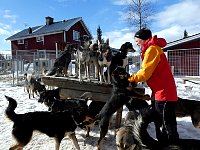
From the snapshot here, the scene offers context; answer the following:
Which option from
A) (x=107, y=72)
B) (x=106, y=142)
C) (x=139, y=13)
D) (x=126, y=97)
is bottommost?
(x=106, y=142)

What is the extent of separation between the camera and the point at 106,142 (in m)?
5.69

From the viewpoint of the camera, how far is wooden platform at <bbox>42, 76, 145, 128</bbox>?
6.17 metres

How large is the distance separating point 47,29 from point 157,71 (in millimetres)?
36061

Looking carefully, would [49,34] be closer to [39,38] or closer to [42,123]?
[39,38]

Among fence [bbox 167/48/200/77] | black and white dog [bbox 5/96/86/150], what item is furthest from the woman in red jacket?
fence [bbox 167/48/200/77]

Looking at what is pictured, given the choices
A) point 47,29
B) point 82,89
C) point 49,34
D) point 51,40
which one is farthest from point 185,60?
point 47,29

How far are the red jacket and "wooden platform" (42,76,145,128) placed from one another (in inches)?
77.6

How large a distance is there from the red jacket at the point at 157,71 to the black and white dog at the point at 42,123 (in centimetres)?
193

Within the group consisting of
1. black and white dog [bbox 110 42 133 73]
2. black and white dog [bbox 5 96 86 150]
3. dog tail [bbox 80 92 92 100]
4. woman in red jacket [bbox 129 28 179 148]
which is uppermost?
black and white dog [bbox 110 42 133 73]

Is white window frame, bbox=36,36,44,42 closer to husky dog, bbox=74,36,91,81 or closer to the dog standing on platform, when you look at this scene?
husky dog, bbox=74,36,91,81

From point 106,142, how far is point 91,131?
82 cm

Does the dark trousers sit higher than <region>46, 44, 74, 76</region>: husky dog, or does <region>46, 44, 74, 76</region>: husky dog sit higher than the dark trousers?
<region>46, 44, 74, 76</region>: husky dog

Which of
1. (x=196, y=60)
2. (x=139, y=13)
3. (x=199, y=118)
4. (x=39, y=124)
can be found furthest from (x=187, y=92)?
(x=139, y=13)

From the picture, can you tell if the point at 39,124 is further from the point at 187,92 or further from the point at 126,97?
the point at 187,92
